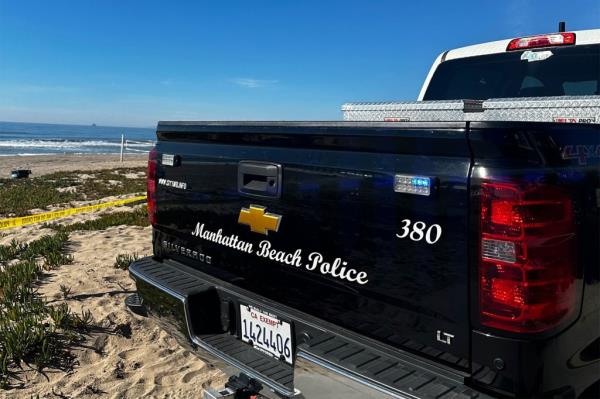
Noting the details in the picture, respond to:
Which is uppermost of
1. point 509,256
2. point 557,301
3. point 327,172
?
point 327,172

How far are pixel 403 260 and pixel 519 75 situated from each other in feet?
10.9

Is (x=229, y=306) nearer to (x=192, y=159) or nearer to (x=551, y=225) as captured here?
(x=192, y=159)

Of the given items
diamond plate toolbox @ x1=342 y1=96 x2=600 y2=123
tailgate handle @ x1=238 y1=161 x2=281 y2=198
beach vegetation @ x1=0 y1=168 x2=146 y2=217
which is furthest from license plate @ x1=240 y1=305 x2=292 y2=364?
beach vegetation @ x1=0 y1=168 x2=146 y2=217

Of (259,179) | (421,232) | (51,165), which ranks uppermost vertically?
(259,179)

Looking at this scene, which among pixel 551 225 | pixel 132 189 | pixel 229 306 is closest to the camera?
pixel 551 225

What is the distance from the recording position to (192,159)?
3.20 meters

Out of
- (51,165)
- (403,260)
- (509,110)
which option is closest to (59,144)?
(51,165)

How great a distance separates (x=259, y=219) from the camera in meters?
2.70

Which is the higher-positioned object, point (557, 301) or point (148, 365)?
point (557, 301)

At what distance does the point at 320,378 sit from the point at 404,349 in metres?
0.39

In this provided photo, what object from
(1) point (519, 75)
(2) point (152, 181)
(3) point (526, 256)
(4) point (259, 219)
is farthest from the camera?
(1) point (519, 75)

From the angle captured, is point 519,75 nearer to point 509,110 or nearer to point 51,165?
point 509,110

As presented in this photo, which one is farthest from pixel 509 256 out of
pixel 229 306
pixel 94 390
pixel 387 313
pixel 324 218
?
pixel 94 390

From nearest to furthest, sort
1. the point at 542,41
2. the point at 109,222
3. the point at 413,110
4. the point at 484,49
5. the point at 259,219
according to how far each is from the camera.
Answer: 1. the point at 259,219
2. the point at 413,110
3. the point at 542,41
4. the point at 484,49
5. the point at 109,222
